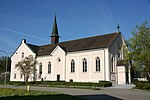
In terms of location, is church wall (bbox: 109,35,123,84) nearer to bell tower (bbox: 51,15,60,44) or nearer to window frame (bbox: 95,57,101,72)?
window frame (bbox: 95,57,101,72)

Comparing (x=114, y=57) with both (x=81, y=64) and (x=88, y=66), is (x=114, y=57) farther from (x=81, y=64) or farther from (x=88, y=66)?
(x=81, y=64)

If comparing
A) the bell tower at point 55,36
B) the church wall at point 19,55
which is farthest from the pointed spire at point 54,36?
the church wall at point 19,55

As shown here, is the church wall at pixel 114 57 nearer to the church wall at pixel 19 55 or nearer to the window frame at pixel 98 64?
the window frame at pixel 98 64

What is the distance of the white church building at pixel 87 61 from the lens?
40344mm

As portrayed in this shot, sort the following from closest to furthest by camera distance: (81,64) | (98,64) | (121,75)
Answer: (121,75) < (98,64) < (81,64)

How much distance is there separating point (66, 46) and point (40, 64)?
888 cm

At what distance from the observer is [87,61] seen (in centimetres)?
4281

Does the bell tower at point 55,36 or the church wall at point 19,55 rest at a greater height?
the bell tower at point 55,36

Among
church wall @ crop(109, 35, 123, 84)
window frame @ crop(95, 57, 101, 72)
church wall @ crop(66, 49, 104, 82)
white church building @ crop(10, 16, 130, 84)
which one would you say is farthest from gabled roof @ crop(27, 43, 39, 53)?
church wall @ crop(109, 35, 123, 84)

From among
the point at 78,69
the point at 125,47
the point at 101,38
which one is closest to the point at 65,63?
the point at 78,69

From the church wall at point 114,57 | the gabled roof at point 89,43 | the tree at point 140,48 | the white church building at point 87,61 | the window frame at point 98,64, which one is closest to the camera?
the tree at point 140,48

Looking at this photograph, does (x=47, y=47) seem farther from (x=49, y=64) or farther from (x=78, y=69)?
(x=78, y=69)

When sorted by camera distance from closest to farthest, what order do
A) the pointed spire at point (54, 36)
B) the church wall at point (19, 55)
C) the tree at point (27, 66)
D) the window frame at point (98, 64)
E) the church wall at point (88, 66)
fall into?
the church wall at point (88, 66) → the window frame at point (98, 64) → the tree at point (27, 66) → the church wall at point (19, 55) → the pointed spire at point (54, 36)

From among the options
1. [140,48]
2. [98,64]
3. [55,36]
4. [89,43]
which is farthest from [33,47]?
[140,48]
